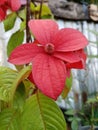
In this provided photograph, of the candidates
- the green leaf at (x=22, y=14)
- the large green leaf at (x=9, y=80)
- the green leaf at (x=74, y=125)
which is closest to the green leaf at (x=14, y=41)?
the green leaf at (x=22, y=14)

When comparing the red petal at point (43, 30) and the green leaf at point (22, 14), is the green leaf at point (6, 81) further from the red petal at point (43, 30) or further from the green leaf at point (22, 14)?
the green leaf at point (22, 14)

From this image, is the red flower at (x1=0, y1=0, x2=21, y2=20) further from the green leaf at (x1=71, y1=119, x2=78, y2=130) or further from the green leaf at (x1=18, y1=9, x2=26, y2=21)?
the green leaf at (x1=71, y1=119, x2=78, y2=130)

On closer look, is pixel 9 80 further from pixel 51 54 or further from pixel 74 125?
pixel 74 125

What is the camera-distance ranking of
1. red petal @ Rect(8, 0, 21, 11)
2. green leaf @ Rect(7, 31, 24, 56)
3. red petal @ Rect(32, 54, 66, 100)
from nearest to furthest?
1. red petal @ Rect(32, 54, 66, 100)
2. red petal @ Rect(8, 0, 21, 11)
3. green leaf @ Rect(7, 31, 24, 56)

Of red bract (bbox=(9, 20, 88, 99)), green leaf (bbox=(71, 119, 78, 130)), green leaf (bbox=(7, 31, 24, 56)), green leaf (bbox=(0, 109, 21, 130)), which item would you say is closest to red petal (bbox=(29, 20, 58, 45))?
red bract (bbox=(9, 20, 88, 99))

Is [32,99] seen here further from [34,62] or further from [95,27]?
[95,27]

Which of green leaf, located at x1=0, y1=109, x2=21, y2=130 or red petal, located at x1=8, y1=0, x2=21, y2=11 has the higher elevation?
red petal, located at x1=8, y1=0, x2=21, y2=11
